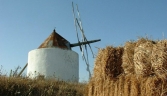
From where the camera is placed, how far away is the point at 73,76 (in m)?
19.4

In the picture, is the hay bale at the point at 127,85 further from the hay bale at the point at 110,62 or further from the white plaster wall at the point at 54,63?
the white plaster wall at the point at 54,63

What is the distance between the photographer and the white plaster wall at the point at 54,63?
18.9 meters

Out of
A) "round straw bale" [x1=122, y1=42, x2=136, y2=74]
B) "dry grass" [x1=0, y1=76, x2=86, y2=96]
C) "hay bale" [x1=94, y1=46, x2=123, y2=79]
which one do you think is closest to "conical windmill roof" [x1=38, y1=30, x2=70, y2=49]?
"dry grass" [x1=0, y1=76, x2=86, y2=96]

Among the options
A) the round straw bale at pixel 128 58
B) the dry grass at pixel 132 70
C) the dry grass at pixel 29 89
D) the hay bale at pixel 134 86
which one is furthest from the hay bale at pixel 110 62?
the dry grass at pixel 29 89

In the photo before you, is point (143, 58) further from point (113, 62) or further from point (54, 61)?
point (54, 61)

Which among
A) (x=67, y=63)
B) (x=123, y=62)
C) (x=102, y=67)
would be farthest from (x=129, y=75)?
(x=67, y=63)

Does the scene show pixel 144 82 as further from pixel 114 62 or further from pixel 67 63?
pixel 67 63

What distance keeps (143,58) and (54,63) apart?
13841 millimetres

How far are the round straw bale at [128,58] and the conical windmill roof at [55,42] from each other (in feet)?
45.0

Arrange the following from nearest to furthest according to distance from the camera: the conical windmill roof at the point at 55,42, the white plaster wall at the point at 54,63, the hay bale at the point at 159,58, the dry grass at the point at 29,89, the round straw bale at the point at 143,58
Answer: the hay bale at the point at 159,58 < the round straw bale at the point at 143,58 < the dry grass at the point at 29,89 < the white plaster wall at the point at 54,63 < the conical windmill roof at the point at 55,42

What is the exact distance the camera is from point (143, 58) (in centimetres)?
551

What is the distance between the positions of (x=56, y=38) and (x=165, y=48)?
15589 mm

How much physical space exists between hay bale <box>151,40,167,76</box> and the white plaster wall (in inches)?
535

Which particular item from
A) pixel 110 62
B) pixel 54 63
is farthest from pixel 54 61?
pixel 110 62
